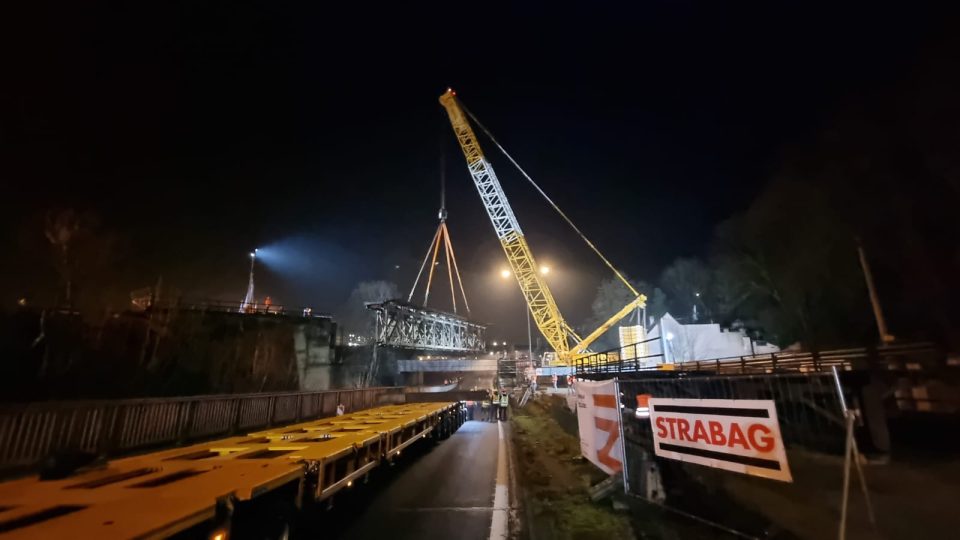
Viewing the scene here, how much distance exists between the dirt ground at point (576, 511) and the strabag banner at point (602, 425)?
485mm

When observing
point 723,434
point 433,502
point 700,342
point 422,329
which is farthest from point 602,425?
point 422,329

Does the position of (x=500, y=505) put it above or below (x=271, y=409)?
below

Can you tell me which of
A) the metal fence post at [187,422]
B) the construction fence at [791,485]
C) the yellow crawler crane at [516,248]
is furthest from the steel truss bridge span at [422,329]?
the construction fence at [791,485]

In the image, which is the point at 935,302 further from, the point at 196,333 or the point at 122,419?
the point at 196,333

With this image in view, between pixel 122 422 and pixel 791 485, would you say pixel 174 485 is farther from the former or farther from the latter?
pixel 791 485

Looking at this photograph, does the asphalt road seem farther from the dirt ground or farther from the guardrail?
the guardrail

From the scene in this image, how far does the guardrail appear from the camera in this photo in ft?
27.0

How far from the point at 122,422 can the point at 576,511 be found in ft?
33.6

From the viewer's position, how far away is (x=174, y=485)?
14.3ft

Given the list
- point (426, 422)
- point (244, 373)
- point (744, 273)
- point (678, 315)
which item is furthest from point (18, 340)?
point (678, 315)

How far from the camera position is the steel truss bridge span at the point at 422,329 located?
55812mm

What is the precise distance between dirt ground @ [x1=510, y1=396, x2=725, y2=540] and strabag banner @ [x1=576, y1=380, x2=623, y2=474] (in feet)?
1.59

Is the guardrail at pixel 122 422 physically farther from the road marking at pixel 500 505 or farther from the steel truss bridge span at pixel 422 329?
the steel truss bridge span at pixel 422 329

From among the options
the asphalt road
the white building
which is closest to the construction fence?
the asphalt road
